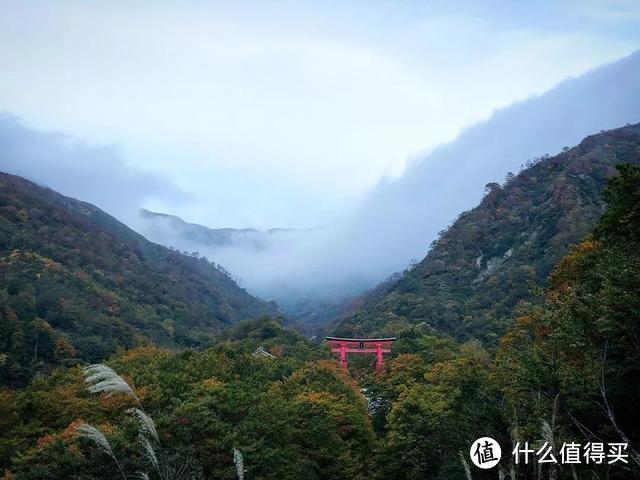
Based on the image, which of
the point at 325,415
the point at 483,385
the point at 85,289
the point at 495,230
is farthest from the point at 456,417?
the point at 495,230

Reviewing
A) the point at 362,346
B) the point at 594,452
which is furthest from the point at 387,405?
the point at 594,452

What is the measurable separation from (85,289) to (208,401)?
49842 millimetres

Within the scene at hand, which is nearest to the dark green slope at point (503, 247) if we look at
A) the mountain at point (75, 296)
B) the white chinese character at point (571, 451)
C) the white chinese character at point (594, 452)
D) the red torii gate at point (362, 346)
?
the red torii gate at point (362, 346)

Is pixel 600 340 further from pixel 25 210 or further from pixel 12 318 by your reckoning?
pixel 25 210

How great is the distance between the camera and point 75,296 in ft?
189

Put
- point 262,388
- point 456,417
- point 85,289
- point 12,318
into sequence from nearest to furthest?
point 456,417 → point 262,388 → point 12,318 → point 85,289

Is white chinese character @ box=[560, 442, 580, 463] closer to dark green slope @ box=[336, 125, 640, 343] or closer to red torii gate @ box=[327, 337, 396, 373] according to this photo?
red torii gate @ box=[327, 337, 396, 373]

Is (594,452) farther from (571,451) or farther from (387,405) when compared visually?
(387,405)

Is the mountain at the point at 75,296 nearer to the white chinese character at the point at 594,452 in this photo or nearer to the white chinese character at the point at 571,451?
the white chinese character at the point at 571,451

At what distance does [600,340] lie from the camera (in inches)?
487

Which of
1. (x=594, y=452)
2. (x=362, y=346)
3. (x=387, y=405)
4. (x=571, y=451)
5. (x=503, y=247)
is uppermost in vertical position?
(x=503, y=247)

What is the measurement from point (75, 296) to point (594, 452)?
57295 mm

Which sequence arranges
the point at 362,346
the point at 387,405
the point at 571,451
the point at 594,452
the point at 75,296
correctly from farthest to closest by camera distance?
the point at 75,296 → the point at 362,346 → the point at 387,405 → the point at 594,452 → the point at 571,451

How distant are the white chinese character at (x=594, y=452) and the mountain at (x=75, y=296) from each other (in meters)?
38.0
